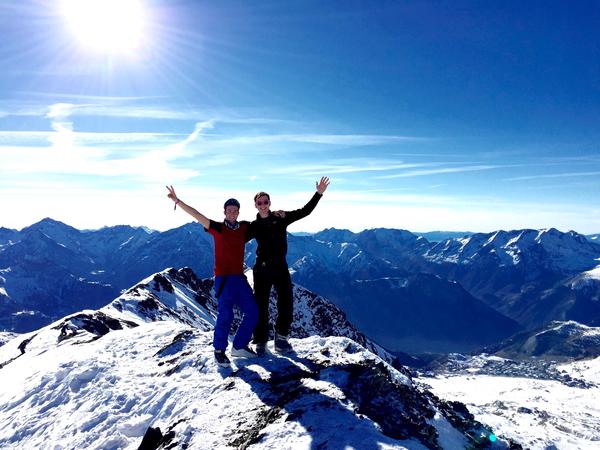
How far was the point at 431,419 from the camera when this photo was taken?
1170 cm

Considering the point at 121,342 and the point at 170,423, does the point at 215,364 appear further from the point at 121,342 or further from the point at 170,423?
the point at 121,342

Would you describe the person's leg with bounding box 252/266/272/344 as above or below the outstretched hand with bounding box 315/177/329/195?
below

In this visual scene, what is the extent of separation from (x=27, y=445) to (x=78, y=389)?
2.60 meters

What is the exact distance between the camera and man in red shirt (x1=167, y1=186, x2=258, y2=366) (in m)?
13.8

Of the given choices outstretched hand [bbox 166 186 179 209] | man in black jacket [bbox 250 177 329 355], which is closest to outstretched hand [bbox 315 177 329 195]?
man in black jacket [bbox 250 177 329 355]

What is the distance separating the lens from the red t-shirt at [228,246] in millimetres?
13820

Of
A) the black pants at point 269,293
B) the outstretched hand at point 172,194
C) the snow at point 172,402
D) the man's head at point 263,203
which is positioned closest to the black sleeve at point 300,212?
the man's head at point 263,203

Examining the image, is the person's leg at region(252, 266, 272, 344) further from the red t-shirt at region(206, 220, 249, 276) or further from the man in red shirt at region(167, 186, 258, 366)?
the red t-shirt at region(206, 220, 249, 276)

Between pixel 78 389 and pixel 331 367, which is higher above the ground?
pixel 331 367

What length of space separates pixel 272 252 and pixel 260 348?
380 cm

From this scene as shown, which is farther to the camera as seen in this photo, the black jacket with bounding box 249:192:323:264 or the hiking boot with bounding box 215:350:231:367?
the hiking boot with bounding box 215:350:231:367

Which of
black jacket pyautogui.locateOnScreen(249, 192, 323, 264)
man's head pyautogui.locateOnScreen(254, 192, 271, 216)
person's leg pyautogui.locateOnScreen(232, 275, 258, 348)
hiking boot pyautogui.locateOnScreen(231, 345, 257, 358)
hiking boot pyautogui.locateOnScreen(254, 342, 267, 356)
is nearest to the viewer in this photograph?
man's head pyautogui.locateOnScreen(254, 192, 271, 216)

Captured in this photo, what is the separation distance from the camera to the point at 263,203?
45.9 feet

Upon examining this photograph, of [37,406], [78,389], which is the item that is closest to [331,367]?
[78,389]
